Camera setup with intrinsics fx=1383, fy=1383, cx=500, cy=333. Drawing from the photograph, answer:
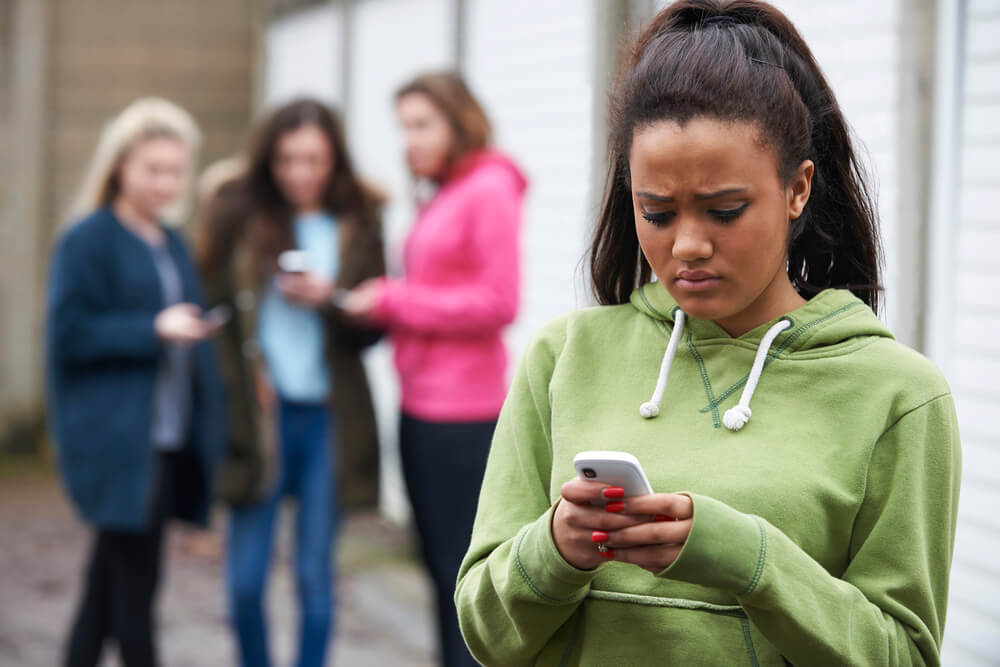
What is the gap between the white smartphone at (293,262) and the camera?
4152mm

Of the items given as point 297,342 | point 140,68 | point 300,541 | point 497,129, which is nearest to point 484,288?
point 297,342

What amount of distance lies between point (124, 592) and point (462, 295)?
53.2 inches

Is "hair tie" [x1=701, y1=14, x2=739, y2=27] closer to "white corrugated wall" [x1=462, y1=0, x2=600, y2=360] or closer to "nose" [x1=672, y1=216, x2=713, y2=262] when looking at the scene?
"nose" [x1=672, y1=216, x2=713, y2=262]

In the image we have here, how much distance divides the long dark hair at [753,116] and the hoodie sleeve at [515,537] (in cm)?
16

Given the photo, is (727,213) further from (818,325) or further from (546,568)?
(546,568)

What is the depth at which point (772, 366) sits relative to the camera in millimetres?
1621

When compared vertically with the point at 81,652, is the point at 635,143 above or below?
above

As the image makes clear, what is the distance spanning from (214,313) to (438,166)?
84 centimetres

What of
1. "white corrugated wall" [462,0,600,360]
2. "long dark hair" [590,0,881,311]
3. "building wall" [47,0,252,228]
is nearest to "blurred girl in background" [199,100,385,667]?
"white corrugated wall" [462,0,600,360]

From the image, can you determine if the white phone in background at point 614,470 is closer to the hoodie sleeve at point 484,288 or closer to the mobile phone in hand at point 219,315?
the hoodie sleeve at point 484,288

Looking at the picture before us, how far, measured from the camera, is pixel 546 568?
1529 millimetres

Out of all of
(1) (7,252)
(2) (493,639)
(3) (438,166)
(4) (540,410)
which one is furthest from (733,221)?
(1) (7,252)

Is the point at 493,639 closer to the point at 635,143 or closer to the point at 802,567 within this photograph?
the point at 802,567

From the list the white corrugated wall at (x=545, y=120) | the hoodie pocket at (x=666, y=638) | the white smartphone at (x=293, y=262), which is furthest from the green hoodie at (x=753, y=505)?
the white corrugated wall at (x=545, y=120)
